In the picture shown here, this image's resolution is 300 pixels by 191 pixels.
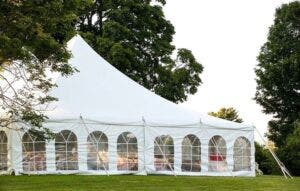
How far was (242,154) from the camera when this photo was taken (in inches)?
799

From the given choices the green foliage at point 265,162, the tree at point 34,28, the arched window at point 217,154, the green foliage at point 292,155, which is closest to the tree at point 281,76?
the green foliage at point 265,162

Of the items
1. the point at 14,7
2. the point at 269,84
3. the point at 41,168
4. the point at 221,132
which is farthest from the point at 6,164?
the point at 269,84

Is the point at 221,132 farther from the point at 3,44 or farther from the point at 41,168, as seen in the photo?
the point at 3,44

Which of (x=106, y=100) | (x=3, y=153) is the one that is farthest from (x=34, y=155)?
(x=106, y=100)

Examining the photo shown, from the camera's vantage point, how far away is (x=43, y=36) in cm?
1185

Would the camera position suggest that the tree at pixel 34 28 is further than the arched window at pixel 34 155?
No

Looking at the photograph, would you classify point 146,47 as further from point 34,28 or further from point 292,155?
point 34,28

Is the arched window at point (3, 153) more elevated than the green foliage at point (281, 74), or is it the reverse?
the green foliage at point (281, 74)

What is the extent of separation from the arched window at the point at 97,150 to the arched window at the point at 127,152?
0.46m

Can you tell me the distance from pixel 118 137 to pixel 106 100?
139cm

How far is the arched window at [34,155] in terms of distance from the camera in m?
18.0

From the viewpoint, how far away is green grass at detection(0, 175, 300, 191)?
48.3ft

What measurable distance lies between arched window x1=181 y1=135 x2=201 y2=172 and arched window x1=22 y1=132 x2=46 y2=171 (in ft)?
14.6

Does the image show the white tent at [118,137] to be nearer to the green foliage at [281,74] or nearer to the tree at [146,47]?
the tree at [146,47]
